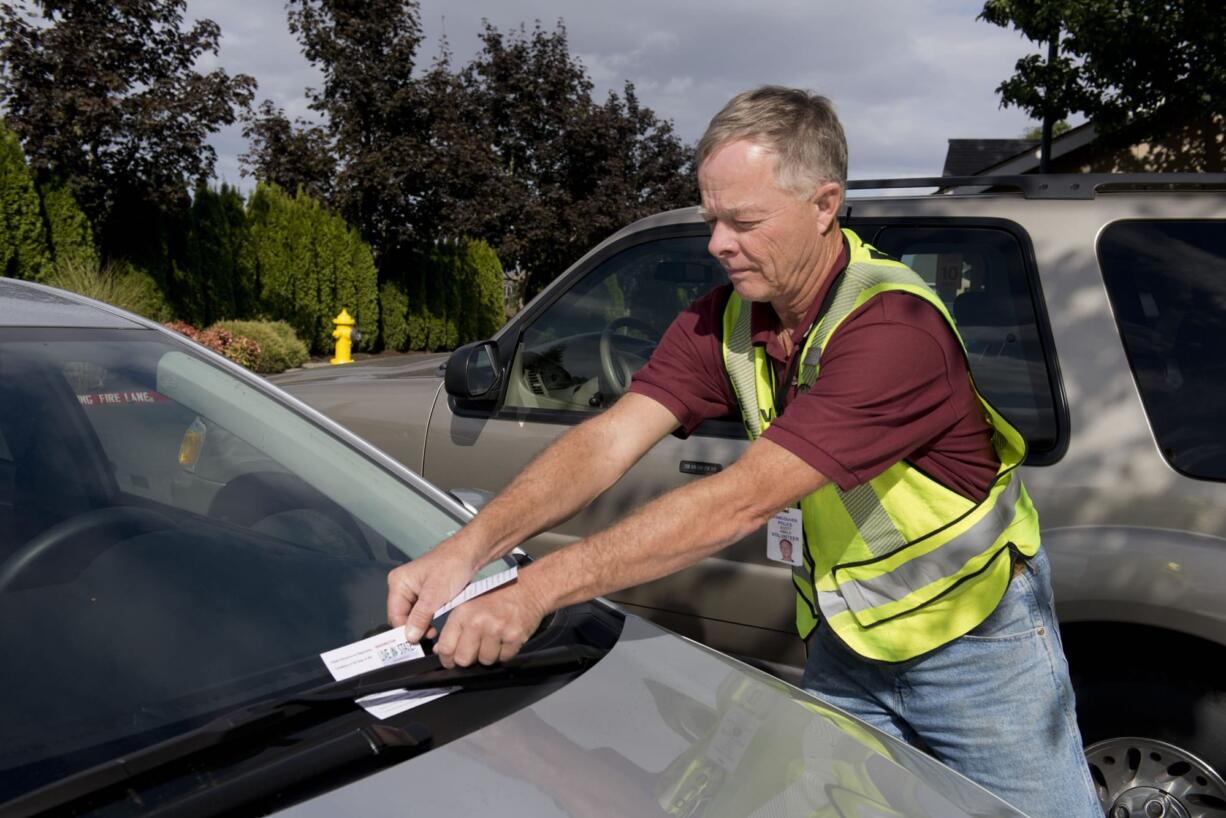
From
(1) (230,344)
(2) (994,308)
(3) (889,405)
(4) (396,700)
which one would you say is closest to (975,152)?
(1) (230,344)

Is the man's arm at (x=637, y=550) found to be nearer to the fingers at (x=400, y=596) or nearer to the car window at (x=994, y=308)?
the fingers at (x=400, y=596)

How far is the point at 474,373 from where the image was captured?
11.8ft

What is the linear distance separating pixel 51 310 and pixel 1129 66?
11.9 m

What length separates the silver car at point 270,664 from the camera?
1391 mm

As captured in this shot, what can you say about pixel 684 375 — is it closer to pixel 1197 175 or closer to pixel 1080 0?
pixel 1197 175

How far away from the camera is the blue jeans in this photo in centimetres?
192

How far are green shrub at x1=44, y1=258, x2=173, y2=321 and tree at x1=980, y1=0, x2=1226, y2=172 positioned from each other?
36.4 feet

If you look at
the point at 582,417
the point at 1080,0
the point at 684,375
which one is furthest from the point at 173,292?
the point at 684,375

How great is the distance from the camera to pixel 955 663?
1.95m

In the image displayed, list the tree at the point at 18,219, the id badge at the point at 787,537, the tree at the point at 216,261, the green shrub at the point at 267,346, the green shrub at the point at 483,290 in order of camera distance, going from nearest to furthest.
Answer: the id badge at the point at 787,537
the tree at the point at 18,219
the green shrub at the point at 267,346
the tree at the point at 216,261
the green shrub at the point at 483,290

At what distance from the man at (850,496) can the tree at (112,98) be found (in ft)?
47.2

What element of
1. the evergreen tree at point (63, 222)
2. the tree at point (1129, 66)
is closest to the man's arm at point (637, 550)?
the tree at point (1129, 66)

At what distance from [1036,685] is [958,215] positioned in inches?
61.6

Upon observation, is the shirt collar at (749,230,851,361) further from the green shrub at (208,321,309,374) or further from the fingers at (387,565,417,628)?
the green shrub at (208,321,309,374)
